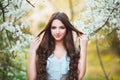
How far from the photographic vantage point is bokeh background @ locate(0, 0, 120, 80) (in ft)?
11.1

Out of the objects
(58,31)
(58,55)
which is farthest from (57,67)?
(58,31)

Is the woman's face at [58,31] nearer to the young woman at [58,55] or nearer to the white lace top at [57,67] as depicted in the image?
the young woman at [58,55]

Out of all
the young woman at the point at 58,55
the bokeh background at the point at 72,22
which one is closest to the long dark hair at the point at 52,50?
the young woman at the point at 58,55

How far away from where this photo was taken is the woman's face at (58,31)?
9.41 feet

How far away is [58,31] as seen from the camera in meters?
2.88

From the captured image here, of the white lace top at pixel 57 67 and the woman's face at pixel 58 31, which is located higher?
the woman's face at pixel 58 31

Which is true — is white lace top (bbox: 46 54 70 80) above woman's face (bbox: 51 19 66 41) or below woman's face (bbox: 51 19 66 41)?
below

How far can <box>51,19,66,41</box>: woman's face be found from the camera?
9.41 feet

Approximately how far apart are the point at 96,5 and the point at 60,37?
2.24 ft

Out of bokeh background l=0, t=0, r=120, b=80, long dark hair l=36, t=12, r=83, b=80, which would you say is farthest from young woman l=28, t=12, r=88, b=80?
bokeh background l=0, t=0, r=120, b=80

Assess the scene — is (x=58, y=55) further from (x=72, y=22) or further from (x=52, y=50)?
(x=72, y=22)

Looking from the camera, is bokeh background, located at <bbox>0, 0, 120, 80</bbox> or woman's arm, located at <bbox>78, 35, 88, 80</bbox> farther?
bokeh background, located at <bbox>0, 0, 120, 80</bbox>

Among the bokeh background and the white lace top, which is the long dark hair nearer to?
the white lace top

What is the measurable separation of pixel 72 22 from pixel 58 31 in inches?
20.5
